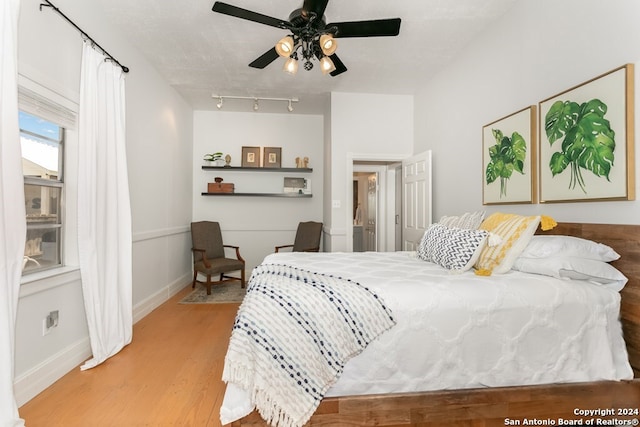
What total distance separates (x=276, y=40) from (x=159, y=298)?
10.5 feet

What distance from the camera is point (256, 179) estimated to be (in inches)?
198

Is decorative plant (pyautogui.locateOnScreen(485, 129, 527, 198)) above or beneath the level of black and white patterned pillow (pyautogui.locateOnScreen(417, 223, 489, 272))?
above

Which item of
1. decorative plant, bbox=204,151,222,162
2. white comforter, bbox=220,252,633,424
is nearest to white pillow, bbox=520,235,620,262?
white comforter, bbox=220,252,633,424

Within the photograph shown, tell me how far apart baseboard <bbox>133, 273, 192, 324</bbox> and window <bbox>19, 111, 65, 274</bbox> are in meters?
1.13

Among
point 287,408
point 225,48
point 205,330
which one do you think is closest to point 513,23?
point 225,48

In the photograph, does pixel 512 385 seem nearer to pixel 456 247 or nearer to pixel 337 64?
pixel 456 247

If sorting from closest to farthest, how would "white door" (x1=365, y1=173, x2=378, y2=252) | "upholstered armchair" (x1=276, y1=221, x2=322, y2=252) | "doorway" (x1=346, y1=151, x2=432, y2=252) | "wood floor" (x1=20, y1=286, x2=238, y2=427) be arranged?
"wood floor" (x1=20, y1=286, x2=238, y2=427), "doorway" (x1=346, y1=151, x2=432, y2=252), "upholstered armchair" (x1=276, y1=221, x2=322, y2=252), "white door" (x1=365, y1=173, x2=378, y2=252)

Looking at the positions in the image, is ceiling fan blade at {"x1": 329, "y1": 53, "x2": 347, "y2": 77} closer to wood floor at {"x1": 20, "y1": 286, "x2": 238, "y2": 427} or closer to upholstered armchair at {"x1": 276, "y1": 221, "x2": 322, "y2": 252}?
upholstered armchair at {"x1": 276, "y1": 221, "x2": 322, "y2": 252}

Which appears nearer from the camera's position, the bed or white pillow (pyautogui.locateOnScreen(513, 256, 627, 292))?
the bed

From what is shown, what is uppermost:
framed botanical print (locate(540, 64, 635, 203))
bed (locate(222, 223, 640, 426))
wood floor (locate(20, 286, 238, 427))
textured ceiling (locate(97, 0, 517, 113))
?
textured ceiling (locate(97, 0, 517, 113))

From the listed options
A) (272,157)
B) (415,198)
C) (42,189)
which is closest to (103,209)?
(42,189)

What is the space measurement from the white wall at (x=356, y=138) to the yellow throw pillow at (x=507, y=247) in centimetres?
227

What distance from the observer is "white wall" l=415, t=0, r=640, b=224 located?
65.3 inches

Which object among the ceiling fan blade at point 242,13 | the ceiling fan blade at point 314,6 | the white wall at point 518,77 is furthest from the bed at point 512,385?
the ceiling fan blade at point 242,13
